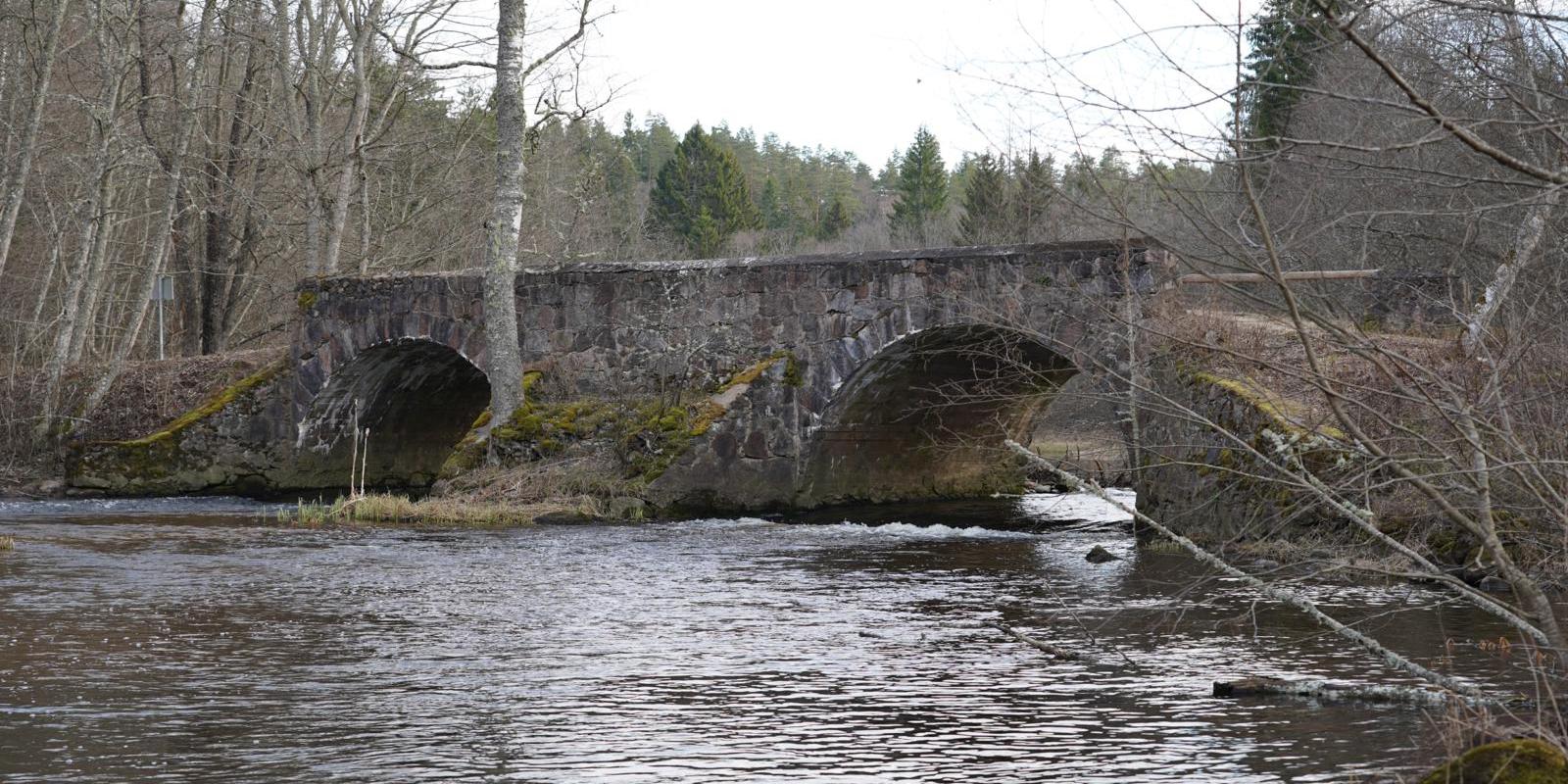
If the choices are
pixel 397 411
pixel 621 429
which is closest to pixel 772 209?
pixel 397 411

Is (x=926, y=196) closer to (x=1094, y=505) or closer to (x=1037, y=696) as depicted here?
(x=1094, y=505)

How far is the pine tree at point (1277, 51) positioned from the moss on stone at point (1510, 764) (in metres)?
1.64

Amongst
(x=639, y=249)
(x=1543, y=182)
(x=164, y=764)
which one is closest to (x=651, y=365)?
(x=164, y=764)

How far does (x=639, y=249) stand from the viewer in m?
43.0

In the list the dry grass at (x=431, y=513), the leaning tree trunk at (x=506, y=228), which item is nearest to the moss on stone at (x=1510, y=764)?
the dry grass at (x=431, y=513)

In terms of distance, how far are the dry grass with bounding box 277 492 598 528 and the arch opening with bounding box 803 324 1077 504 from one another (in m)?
2.65

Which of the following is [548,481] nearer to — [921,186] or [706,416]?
[706,416]

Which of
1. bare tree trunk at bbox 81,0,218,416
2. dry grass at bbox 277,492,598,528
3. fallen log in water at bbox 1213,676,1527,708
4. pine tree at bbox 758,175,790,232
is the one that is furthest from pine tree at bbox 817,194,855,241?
fallen log in water at bbox 1213,676,1527,708

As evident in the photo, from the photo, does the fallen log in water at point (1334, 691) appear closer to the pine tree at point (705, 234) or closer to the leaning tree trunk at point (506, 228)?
the leaning tree trunk at point (506, 228)

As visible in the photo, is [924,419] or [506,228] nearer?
[506,228]

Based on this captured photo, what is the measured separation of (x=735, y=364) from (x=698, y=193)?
139 ft

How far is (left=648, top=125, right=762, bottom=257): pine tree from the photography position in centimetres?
5784

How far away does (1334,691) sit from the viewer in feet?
20.8

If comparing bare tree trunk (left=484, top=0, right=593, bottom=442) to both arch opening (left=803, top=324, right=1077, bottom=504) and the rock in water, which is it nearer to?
arch opening (left=803, top=324, right=1077, bottom=504)
